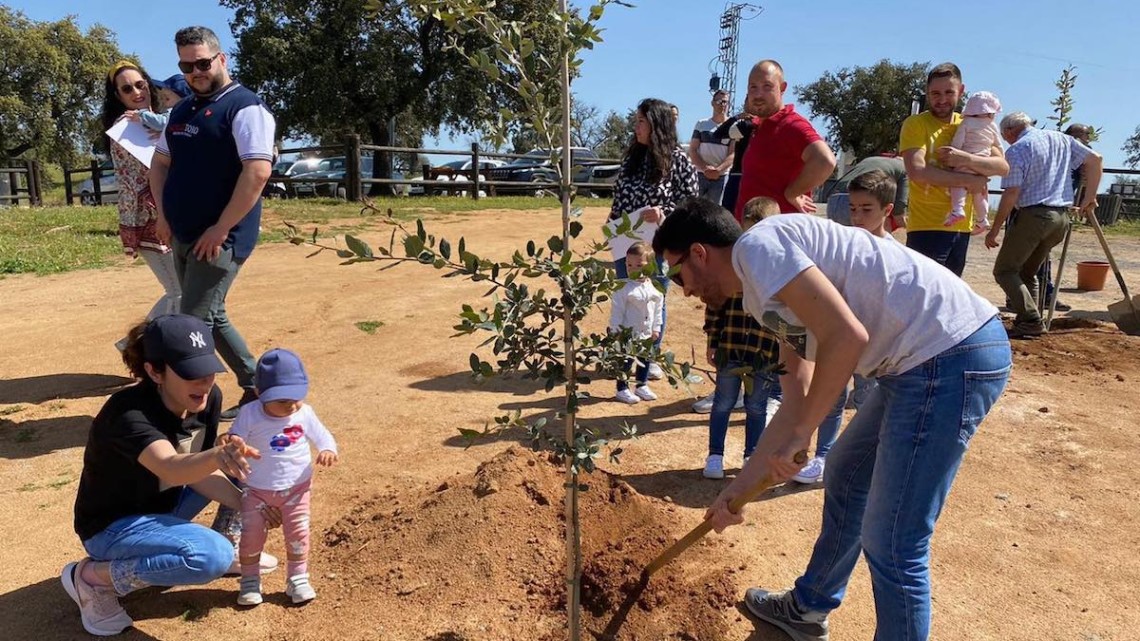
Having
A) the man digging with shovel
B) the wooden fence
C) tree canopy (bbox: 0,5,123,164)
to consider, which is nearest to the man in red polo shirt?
the man digging with shovel

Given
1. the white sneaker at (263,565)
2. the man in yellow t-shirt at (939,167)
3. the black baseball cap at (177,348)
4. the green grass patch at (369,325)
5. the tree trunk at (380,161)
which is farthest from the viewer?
the tree trunk at (380,161)

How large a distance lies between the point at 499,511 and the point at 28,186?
22.1 m

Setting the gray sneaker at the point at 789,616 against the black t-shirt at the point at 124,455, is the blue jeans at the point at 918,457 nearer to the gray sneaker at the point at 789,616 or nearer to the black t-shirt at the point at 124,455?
the gray sneaker at the point at 789,616

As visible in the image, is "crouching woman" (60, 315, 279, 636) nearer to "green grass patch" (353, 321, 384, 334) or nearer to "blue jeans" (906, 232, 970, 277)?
"green grass patch" (353, 321, 384, 334)

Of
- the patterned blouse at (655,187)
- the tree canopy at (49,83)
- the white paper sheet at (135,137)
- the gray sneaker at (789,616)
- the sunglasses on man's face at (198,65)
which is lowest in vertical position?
the gray sneaker at (789,616)

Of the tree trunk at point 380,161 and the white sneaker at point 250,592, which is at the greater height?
the tree trunk at point 380,161

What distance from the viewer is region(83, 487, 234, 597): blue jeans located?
2473 mm

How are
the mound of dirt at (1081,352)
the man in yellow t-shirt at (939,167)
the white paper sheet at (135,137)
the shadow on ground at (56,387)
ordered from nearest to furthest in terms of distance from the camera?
the white paper sheet at (135,137), the man in yellow t-shirt at (939,167), the shadow on ground at (56,387), the mound of dirt at (1081,352)

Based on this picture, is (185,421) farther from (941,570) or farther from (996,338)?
(941,570)

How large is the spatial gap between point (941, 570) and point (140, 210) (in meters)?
4.80

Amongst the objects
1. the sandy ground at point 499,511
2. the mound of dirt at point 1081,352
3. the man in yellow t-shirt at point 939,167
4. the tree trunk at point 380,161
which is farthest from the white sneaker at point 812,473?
the tree trunk at point 380,161

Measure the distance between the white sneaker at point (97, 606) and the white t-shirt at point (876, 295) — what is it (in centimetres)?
230

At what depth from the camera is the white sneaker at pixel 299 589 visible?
2.75 meters

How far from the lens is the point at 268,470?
2633 mm
